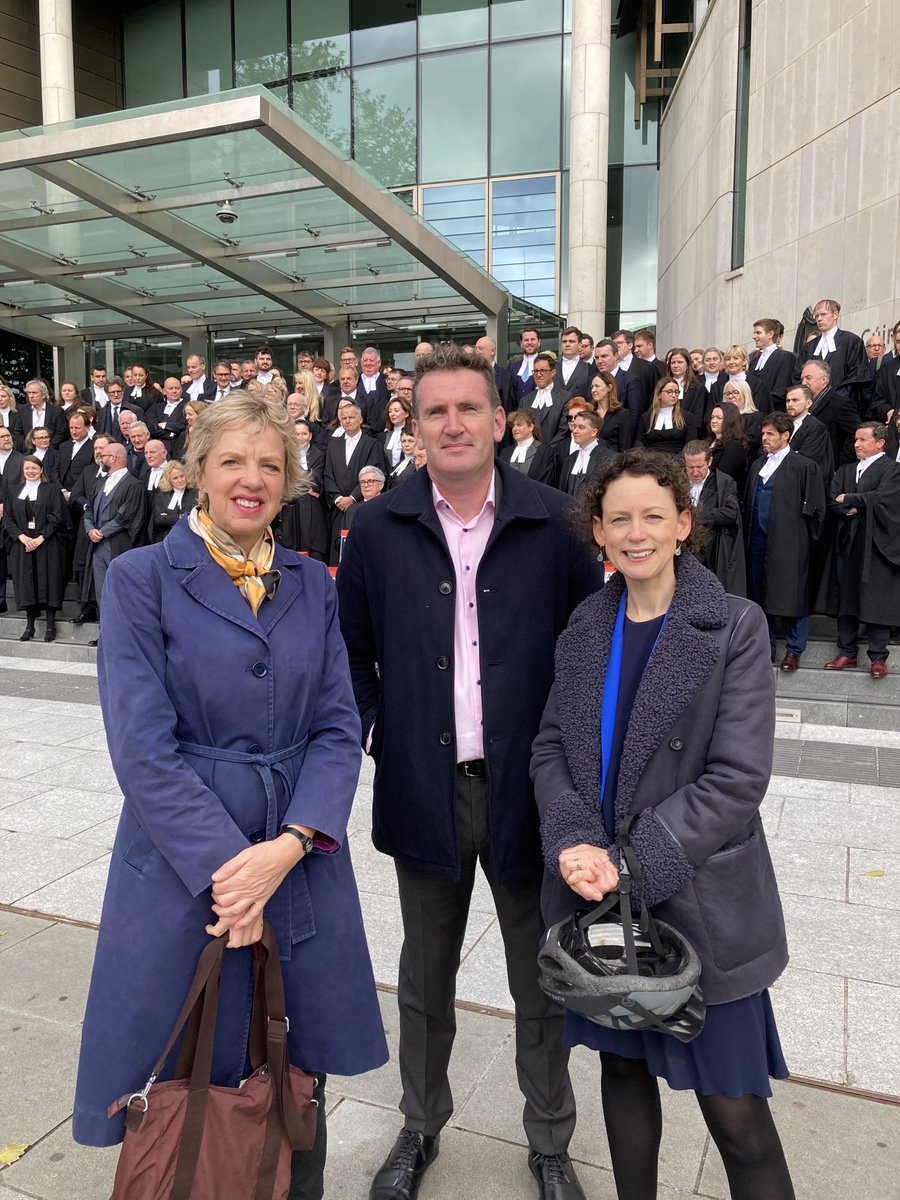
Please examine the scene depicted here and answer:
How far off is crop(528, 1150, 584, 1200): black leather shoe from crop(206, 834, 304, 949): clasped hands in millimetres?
A: 1183

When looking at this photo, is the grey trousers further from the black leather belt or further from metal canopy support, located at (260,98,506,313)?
metal canopy support, located at (260,98,506,313)

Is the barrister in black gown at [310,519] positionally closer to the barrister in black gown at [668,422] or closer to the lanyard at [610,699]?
the barrister in black gown at [668,422]

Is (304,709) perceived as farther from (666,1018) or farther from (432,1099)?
(432,1099)

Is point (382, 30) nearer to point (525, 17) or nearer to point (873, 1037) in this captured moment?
point (525, 17)

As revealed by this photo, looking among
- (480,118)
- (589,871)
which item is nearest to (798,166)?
(480,118)

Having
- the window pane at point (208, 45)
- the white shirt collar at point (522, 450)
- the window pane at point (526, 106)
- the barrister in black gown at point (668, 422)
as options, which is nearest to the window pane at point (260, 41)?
the window pane at point (208, 45)

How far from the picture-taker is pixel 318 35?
24609 mm

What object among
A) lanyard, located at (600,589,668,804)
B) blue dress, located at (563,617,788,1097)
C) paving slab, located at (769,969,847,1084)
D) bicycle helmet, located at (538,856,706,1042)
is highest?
lanyard, located at (600,589,668,804)

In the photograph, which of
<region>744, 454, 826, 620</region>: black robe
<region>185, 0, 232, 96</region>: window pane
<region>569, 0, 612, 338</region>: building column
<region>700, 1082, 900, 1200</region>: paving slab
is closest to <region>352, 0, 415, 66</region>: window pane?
<region>185, 0, 232, 96</region>: window pane

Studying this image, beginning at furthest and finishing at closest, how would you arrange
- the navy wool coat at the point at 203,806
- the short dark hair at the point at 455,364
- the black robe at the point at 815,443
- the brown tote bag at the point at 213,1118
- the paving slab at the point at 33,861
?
the black robe at the point at 815,443 < the paving slab at the point at 33,861 < the short dark hair at the point at 455,364 < the navy wool coat at the point at 203,806 < the brown tote bag at the point at 213,1118

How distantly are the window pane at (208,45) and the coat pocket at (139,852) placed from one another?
28100mm

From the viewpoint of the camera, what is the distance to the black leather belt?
2576 millimetres

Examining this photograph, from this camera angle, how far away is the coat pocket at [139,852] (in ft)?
6.62

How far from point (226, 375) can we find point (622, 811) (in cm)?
1233
